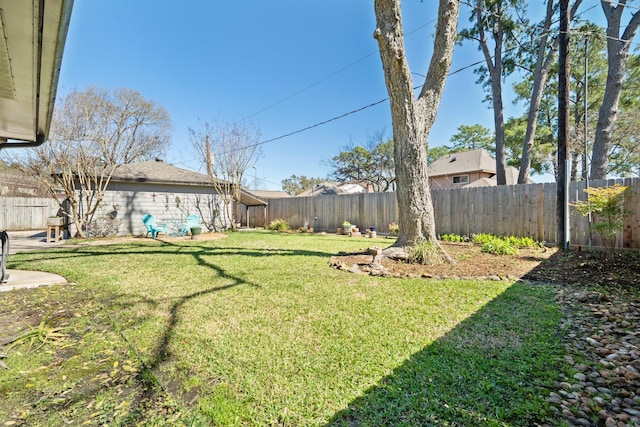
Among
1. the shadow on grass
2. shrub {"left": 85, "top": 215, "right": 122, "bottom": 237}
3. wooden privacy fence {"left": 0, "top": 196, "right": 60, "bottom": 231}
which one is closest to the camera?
the shadow on grass

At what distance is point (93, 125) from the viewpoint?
10188 mm

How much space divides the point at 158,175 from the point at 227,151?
3273 mm

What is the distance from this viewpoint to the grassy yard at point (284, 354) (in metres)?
1.68

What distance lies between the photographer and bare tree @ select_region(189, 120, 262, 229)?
13352 millimetres

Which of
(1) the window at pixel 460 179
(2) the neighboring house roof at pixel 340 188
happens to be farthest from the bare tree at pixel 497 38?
(2) the neighboring house roof at pixel 340 188

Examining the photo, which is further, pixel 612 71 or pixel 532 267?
pixel 612 71

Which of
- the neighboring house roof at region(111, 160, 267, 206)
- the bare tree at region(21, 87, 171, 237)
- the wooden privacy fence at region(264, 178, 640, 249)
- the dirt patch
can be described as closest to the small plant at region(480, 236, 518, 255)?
the dirt patch

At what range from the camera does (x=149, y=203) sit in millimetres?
11992

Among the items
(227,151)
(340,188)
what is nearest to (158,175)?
(227,151)

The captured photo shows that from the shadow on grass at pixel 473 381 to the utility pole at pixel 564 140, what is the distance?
15.8 ft

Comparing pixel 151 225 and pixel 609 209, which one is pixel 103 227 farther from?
pixel 609 209

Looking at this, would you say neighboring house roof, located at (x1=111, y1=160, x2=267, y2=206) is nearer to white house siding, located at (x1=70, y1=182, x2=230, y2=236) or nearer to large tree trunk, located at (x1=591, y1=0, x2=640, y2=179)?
white house siding, located at (x1=70, y1=182, x2=230, y2=236)

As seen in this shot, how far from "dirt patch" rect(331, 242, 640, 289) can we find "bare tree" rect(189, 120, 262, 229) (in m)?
9.28

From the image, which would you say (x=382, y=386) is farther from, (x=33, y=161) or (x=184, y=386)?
(x=33, y=161)
